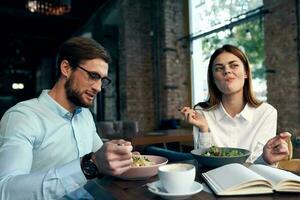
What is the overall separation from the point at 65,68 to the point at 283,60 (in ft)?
11.1

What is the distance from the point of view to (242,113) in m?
1.80

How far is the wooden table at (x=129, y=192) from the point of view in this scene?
815 millimetres

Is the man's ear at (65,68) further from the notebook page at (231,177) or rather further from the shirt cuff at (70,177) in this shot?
the notebook page at (231,177)

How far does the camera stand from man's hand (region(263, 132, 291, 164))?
46.3 inches

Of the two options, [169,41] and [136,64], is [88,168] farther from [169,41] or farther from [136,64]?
[136,64]

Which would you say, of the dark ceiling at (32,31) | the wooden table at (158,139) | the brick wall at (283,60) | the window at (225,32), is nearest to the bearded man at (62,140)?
the wooden table at (158,139)

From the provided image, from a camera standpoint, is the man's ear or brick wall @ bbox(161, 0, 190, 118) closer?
the man's ear

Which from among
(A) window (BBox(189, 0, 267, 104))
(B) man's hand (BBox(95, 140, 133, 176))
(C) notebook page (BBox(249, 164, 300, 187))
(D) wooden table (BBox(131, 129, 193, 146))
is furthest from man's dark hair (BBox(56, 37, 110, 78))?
(A) window (BBox(189, 0, 267, 104))

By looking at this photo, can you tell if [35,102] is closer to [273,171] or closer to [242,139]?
[273,171]

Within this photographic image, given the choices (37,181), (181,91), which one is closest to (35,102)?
(37,181)

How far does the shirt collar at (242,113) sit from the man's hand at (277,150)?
60 centimetres

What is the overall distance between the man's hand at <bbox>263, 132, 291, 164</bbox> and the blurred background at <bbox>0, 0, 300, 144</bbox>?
147 centimetres

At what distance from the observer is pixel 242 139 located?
1780 millimetres

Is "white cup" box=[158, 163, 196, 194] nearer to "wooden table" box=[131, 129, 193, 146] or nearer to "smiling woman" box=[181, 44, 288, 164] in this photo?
"smiling woman" box=[181, 44, 288, 164]
